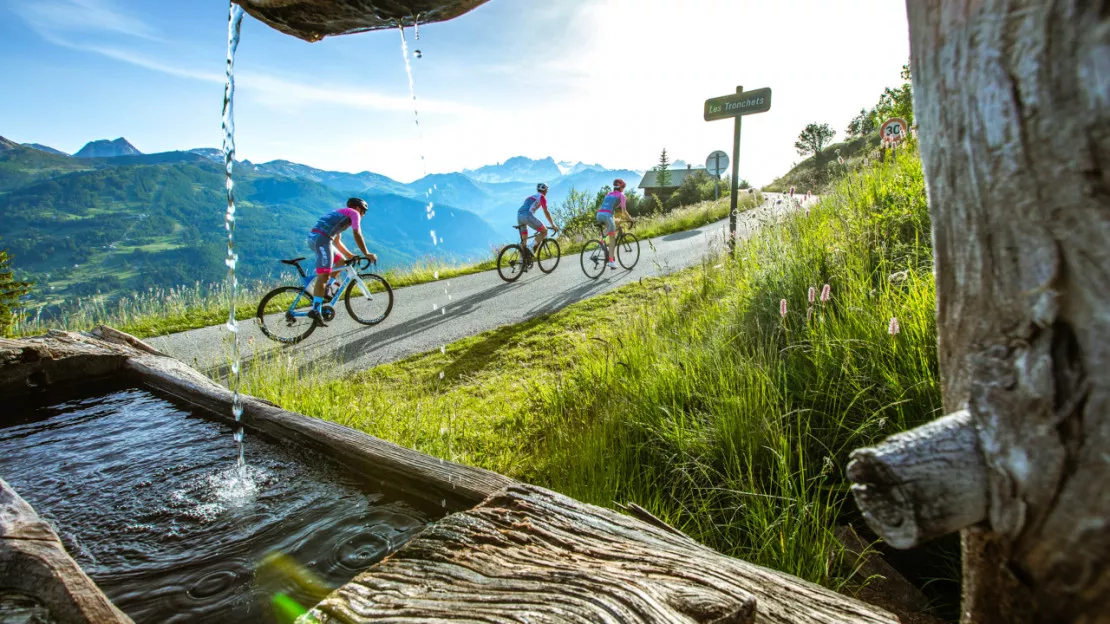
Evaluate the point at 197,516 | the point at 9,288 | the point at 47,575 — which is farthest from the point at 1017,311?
the point at 9,288

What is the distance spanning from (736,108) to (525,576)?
8.60 meters

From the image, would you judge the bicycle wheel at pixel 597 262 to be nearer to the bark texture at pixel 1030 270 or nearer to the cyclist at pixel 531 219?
the cyclist at pixel 531 219

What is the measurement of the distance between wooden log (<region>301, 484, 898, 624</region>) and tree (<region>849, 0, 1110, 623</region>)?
518mm

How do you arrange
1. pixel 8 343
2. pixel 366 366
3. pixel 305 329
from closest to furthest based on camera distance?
pixel 8 343 < pixel 366 366 < pixel 305 329

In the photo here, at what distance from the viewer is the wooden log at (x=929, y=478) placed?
731 mm

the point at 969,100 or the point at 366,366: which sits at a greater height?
the point at 969,100

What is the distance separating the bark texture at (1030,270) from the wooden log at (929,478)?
21 mm

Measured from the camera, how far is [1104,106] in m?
0.58

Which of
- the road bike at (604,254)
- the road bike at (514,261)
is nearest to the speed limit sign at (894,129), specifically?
the road bike at (604,254)

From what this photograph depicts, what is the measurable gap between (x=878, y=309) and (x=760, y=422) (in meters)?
1.06

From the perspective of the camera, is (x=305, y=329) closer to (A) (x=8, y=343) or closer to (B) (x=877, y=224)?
(A) (x=8, y=343)

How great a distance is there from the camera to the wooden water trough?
3.97ft

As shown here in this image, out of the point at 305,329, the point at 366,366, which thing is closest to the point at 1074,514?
the point at 366,366

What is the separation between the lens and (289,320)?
7582mm
